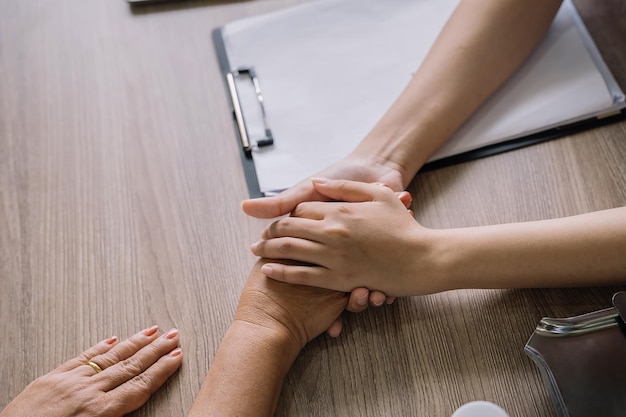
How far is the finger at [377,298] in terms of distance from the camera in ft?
2.54

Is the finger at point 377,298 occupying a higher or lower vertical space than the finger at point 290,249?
lower

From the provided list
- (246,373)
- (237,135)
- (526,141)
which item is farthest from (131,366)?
(526,141)

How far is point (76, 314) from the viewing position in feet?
2.71

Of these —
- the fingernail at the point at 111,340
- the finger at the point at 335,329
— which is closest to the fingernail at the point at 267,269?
the finger at the point at 335,329

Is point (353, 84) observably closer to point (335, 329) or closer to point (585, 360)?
point (335, 329)

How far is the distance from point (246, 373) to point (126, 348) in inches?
6.7

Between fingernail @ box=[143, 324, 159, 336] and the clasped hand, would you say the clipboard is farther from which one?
fingernail @ box=[143, 324, 159, 336]

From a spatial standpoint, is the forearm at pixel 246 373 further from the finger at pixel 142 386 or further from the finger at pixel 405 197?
the finger at pixel 405 197

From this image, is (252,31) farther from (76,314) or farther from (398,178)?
(76,314)

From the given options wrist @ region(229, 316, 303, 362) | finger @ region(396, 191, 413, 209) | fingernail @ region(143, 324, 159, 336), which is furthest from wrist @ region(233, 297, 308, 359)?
finger @ region(396, 191, 413, 209)

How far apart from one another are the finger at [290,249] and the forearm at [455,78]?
0.18 meters

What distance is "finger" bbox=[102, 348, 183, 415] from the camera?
732 mm

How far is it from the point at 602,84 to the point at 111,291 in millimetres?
776

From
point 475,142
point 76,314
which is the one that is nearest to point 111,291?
point 76,314
